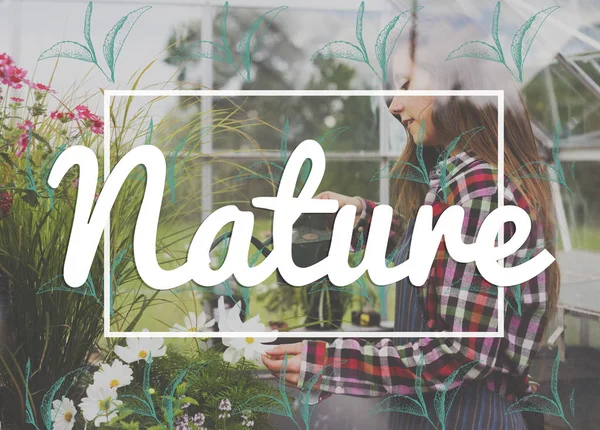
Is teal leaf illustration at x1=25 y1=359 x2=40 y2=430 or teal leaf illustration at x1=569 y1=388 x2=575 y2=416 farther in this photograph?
teal leaf illustration at x1=569 y1=388 x2=575 y2=416

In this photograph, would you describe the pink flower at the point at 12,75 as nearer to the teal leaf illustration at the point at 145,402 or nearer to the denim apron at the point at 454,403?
the teal leaf illustration at the point at 145,402

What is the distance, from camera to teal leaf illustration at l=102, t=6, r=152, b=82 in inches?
87.7

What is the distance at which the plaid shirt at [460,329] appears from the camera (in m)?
2.18

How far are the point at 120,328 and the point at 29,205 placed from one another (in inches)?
20.9

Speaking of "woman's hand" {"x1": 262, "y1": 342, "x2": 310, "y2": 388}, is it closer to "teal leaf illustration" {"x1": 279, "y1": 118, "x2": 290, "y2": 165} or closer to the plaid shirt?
the plaid shirt

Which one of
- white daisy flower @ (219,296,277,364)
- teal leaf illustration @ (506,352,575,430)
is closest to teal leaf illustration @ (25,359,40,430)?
white daisy flower @ (219,296,277,364)

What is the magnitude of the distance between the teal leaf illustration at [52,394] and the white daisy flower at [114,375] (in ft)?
0.25

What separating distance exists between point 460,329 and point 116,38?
1586mm

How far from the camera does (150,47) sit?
224cm

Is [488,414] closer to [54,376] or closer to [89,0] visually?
[54,376]

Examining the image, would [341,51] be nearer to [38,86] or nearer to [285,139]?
[285,139]

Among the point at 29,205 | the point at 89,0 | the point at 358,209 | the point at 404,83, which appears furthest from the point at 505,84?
the point at 29,205

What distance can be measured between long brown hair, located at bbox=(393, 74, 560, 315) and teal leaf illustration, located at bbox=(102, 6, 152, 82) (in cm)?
108

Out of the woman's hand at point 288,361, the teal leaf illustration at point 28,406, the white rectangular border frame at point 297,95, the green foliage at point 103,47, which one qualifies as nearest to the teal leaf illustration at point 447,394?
the white rectangular border frame at point 297,95
